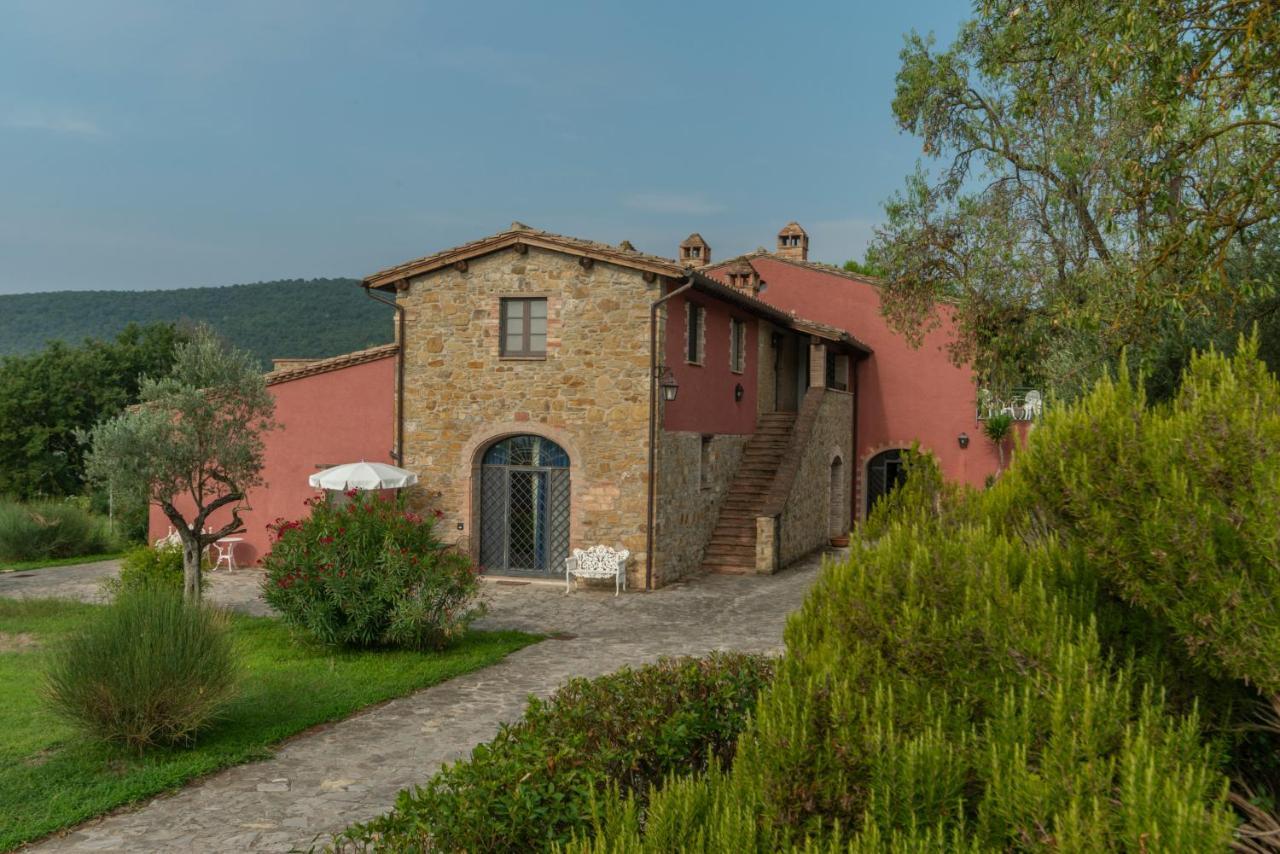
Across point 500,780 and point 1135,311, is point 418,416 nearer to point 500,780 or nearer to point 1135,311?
point 1135,311

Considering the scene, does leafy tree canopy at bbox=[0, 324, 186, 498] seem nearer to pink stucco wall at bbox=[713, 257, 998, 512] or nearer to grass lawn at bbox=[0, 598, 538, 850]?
pink stucco wall at bbox=[713, 257, 998, 512]

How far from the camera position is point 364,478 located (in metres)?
14.5

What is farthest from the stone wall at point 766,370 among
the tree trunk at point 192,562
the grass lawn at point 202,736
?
the tree trunk at point 192,562

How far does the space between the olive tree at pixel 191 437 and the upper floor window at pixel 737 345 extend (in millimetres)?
9286

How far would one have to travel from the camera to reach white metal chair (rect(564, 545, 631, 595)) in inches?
576

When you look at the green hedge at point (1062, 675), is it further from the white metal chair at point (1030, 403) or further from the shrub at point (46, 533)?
the shrub at point (46, 533)

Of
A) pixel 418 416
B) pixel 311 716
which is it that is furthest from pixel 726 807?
pixel 418 416

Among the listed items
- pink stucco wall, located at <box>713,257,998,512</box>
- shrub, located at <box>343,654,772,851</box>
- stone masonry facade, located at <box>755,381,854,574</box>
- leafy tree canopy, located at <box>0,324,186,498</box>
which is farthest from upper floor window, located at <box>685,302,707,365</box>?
leafy tree canopy, located at <box>0,324,186,498</box>

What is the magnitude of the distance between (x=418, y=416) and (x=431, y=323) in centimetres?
158

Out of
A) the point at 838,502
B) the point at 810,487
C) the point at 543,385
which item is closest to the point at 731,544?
the point at 810,487

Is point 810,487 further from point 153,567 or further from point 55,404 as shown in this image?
point 55,404

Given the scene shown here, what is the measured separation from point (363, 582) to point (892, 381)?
15955mm

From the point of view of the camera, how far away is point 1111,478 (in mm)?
3074

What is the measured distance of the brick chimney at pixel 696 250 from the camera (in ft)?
80.1
